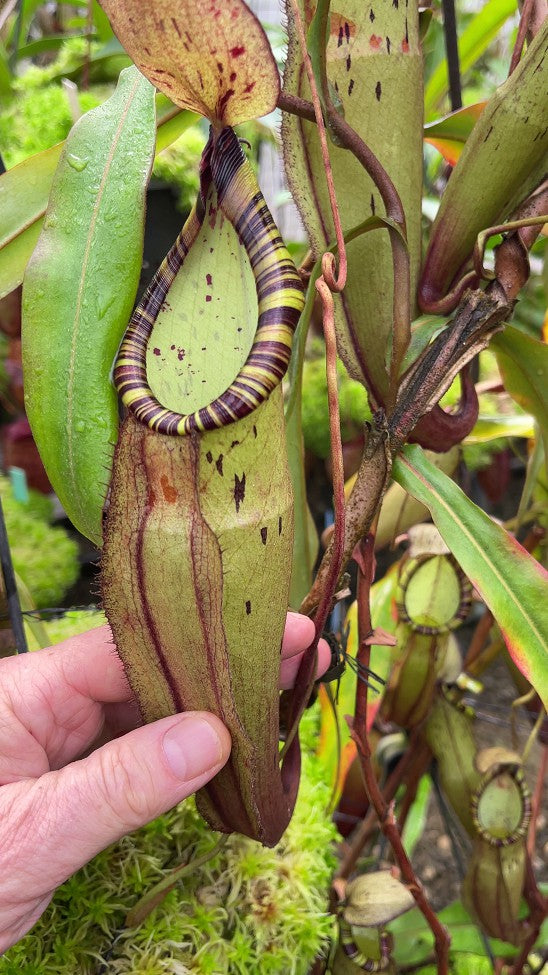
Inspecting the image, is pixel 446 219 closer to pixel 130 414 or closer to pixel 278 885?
pixel 130 414

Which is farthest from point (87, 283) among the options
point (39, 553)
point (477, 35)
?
point (39, 553)

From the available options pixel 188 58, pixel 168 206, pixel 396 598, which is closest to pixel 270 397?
pixel 188 58

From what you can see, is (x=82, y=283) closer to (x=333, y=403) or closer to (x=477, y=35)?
(x=333, y=403)

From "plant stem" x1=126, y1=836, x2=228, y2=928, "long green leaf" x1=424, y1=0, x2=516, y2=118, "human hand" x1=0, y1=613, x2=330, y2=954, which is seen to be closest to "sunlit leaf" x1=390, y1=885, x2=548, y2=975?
"plant stem" x1=126, y1=836, x2=228, y2=928

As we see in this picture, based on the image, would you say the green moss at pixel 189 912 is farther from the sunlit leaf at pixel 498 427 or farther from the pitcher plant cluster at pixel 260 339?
the sunlit leaf at pixel 498 427

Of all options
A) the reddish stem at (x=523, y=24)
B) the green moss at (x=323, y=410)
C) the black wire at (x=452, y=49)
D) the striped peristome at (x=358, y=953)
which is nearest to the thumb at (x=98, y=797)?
the striped peristome at (x=358, y=953)
